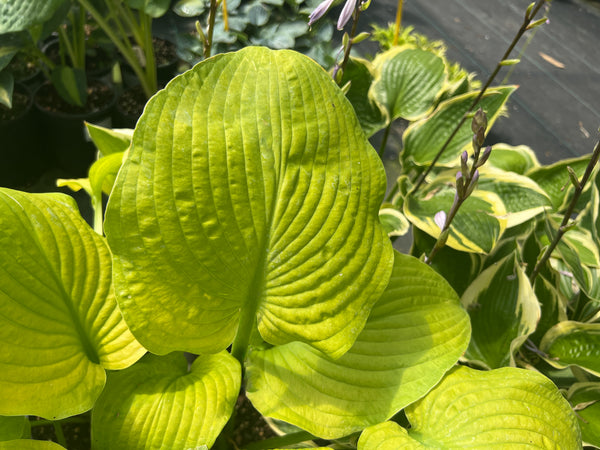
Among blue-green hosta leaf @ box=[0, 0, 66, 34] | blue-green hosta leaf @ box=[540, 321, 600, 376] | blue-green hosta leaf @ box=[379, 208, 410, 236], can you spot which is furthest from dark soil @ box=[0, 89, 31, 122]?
blue-green hosta leaf @ box=[540, 321, 600, 376]

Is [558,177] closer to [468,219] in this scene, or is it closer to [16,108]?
[468,219]

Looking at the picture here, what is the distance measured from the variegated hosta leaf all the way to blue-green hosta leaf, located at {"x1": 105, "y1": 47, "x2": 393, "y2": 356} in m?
0.27

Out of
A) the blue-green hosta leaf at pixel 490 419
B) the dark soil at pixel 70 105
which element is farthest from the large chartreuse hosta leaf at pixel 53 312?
the dark soil at pixel 70 105

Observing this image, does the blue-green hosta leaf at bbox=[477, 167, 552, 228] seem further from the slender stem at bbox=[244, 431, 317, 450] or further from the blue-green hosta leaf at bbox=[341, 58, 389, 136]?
the slender stem at bbox=[244, 431, 317, 450]

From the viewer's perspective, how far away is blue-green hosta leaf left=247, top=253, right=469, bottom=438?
0.63 m

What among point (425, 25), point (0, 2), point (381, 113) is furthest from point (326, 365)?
point (425, 25)

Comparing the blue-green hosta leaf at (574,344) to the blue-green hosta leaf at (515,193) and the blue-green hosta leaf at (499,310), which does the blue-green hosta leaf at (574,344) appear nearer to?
the blue-green hosta leaf at (499,310)

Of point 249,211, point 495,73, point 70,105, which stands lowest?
point 70,105

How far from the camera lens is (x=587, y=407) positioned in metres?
0.75

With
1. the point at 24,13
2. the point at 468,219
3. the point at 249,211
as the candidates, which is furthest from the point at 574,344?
the point at 24,13

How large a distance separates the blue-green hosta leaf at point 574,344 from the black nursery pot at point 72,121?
119cm

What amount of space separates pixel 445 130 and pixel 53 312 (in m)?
0.76

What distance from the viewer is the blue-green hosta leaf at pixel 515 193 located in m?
0.90

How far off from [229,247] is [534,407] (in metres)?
0.37
